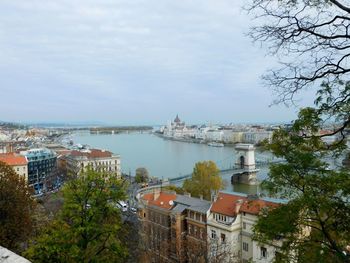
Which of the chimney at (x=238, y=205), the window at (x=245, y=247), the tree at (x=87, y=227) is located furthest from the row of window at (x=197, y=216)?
the tree at (x=87, y=227)

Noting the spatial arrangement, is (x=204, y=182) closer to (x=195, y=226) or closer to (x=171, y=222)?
(x=171, y=222)

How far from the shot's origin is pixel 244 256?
35.9 ft

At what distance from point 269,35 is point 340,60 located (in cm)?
56

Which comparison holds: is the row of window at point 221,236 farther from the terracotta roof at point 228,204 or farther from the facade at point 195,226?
the terracotta roof at point 228,204

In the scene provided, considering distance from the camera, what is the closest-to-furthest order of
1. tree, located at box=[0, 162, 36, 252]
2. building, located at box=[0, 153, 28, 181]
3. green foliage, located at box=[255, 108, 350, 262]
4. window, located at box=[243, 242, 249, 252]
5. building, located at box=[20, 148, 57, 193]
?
1. green foliage, located at box=[255, 108, 350, 262]
2. tree, located at box=[0, 162, 36, 252]
3. window, located at box=[243, 242, 249, 252]
4. building, located at box=[0, 153, 28, 181]
5. building, located at box=[20, 148, 57, 193]

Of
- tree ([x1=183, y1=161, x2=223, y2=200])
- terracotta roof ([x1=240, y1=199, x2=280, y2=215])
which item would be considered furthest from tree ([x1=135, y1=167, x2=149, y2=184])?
terracotta roof ([x1=240, y1=199, x2=280, y2=215])

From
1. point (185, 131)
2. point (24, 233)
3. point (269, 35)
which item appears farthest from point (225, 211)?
point (185, 131)

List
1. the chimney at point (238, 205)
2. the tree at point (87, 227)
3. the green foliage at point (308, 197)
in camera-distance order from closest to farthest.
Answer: the green foliage at point (308, 197)
the tree at point (87, 227)
the chimney at point (238, 205)

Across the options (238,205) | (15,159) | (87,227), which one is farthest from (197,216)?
(15,159)

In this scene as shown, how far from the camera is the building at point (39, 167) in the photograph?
29694 millimetres

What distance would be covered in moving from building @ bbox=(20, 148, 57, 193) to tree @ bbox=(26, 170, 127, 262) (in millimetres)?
23738

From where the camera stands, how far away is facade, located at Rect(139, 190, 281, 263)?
34.3 ft

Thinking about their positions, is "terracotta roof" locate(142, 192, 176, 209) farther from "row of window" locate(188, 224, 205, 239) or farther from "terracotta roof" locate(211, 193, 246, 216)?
"terracotta roof" locate(211, 193, 246, 216)

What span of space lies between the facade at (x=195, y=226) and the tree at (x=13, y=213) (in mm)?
3029
